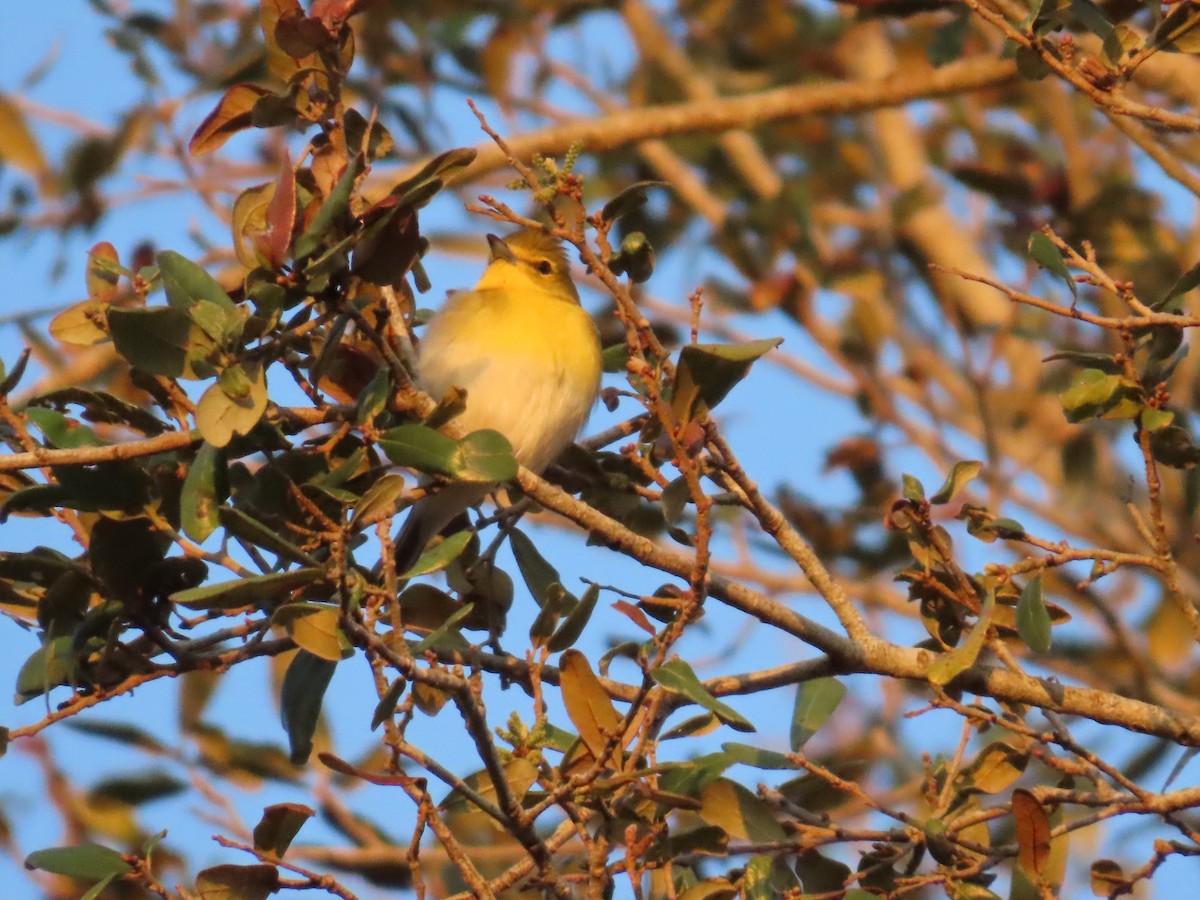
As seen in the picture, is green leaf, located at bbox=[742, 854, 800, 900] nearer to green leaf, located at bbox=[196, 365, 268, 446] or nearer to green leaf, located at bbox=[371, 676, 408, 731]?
green leaf, located at bbox=[371, 676, 408, 731]

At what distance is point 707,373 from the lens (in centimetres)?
216

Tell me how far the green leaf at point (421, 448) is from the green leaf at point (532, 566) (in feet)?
2.22

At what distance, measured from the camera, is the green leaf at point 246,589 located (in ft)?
6.45

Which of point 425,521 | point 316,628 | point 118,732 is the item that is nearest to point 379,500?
point 316,628

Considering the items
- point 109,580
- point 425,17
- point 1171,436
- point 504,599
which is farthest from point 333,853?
point 425,17

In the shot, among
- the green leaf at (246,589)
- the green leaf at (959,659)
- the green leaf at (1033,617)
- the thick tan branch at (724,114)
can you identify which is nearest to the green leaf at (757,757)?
the green leaf at (959,659)

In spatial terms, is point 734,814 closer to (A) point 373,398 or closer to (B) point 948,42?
(A) point 373,398

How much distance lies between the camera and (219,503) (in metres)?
2.13

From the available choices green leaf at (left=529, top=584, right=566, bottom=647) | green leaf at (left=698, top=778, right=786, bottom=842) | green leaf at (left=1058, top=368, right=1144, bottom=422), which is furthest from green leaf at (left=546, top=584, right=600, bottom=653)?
green leaf at (left=1058, top=368, right=1144, bottom=422)

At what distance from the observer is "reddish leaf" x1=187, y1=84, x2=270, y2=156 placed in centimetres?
239

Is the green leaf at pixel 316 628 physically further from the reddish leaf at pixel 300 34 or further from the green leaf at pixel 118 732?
the green leaf at pixel 118 732

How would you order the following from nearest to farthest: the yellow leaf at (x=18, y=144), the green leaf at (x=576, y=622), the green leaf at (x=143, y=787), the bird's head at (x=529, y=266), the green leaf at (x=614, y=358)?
the green leaf at (x=576, y=622)
the green leaf at (x=614, y=358)
the green leaf at (x=143, y=787)
the bird's head at (x=529, y=266)
the yellow leaf at (x=18, y=144)

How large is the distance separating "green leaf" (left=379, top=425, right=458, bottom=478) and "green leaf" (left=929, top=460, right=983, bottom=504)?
84 cm

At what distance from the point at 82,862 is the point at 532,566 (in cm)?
101
